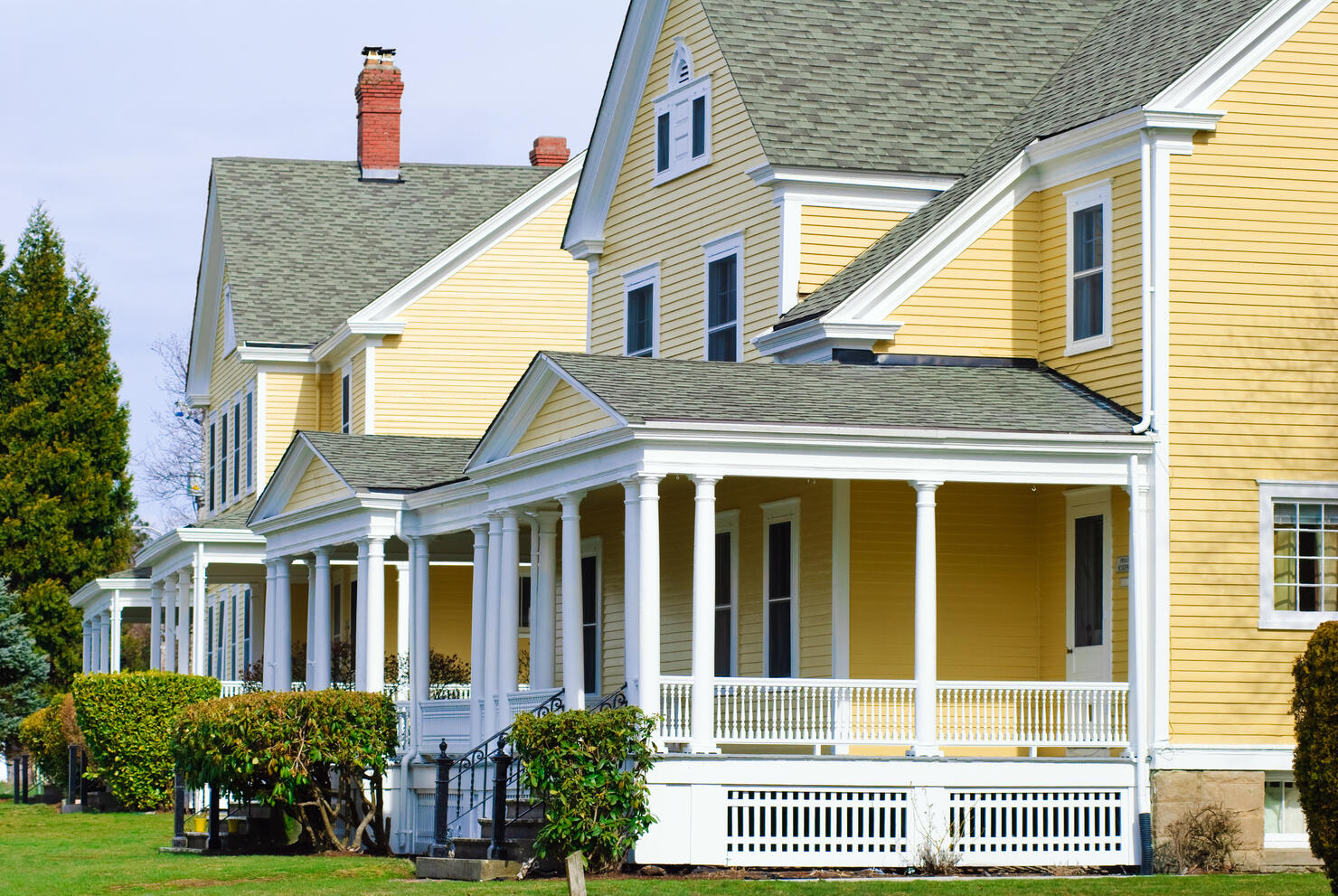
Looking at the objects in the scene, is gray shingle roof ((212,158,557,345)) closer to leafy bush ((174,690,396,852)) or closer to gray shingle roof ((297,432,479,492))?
gray shingle roof ((297,432,479,492))

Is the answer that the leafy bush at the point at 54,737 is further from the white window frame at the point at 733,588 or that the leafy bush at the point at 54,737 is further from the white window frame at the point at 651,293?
the white window frame at the point at 733,588

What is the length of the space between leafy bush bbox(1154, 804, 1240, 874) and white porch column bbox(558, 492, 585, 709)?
6044 millimetres

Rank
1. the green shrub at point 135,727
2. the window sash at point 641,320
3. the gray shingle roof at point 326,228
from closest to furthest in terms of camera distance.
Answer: the window sash at point 641,320
the green shrub at point 135,727
the gray shingle roof at point 326,228

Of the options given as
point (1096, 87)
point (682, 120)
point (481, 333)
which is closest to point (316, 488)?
point (682, 120)

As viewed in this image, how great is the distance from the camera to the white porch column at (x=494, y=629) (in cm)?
2311

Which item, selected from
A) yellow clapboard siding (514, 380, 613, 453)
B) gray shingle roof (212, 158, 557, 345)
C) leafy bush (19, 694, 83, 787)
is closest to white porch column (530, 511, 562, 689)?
yellow clapboard siding (514, 380, 613, 453)

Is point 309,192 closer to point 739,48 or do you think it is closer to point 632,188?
point 632,188

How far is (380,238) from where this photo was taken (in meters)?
40.7

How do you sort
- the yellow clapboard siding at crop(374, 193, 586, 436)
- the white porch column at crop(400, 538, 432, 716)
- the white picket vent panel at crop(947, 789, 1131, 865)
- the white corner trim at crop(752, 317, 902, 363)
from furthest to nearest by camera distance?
the yellow clapboard siding at crop(374, 193, 586, 436), the white porch column at crop(400, 538, 432, 716), the white corner trim at crop(752, 317, 902, 363), the white picket vent panel at crop(947, 789, 1131, 865)

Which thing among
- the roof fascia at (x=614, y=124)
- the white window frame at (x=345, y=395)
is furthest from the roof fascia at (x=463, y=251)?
the roof fascia at (x=614, y=124)

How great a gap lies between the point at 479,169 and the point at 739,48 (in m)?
17.6

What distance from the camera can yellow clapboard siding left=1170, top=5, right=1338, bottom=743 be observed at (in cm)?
2062

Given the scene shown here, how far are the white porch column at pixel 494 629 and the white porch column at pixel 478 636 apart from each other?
29 centimetres

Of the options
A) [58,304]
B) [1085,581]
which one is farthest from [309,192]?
[1085,581]
